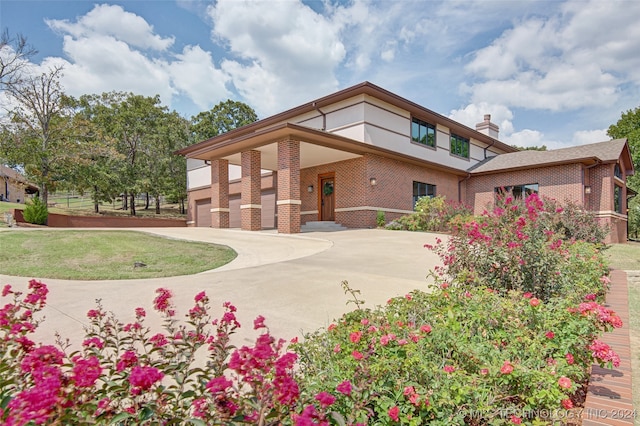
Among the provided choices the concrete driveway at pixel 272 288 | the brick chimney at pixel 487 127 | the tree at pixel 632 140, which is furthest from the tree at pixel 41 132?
the tree at pixel 632 140

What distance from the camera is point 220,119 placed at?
3875cm

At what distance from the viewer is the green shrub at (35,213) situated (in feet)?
54.9

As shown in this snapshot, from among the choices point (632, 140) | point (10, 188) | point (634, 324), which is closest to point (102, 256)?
point (634, 324)

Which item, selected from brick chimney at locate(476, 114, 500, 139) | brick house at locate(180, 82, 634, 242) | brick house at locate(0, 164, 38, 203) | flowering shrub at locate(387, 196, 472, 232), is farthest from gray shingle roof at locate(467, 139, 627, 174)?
brick house at locate(0, 164, 38, 203)

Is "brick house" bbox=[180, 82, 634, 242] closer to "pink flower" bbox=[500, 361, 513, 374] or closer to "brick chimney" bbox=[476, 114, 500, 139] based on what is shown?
"brick chimney" bbox=[476, 114, 500, 139]

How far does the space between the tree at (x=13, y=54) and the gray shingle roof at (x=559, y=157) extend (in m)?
28.0

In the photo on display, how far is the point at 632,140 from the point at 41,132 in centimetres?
4995

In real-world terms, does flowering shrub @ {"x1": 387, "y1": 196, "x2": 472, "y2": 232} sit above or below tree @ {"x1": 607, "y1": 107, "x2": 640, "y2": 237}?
below

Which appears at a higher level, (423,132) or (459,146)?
(423,132)

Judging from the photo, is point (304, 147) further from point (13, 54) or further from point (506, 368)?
point (13, 54)

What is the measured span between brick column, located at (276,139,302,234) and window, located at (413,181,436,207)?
772 cm

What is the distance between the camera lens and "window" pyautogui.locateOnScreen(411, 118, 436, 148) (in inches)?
734

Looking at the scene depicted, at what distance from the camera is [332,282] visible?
5.47 meters

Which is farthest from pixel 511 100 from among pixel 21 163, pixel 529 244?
pixel 21 163
